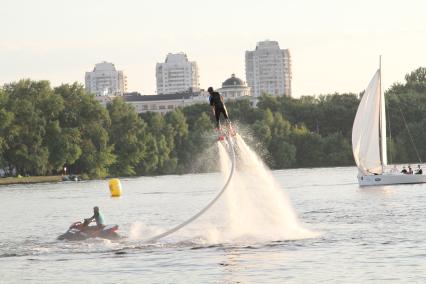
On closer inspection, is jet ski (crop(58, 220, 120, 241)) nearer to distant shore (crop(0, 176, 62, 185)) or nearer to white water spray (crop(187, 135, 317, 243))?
white water spray (crop(187, 135, 317, 243))

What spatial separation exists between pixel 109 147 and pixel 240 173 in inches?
5274

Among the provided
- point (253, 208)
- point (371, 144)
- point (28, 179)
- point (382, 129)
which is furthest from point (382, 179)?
point (28, 179)

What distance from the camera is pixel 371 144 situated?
117562 mm

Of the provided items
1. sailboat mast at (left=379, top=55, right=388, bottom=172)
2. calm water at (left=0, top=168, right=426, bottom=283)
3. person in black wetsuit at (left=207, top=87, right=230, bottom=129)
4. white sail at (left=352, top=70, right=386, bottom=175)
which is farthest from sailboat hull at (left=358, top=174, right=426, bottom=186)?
person in black wetsuit at (left=207, top=87, right=230, bottom=129)

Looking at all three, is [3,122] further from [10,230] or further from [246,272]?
[246,272]

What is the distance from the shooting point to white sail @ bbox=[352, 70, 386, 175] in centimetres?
11756

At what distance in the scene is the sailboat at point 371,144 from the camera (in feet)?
386

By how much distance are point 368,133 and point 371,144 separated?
143 centimetres

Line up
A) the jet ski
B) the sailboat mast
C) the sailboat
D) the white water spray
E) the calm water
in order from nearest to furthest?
the calm water < the white water spray < the jet ski < the sailboat < the sailboat mast

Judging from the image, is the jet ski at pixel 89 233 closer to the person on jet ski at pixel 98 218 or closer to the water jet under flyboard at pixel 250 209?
the person on jet ski at pixel 98 218

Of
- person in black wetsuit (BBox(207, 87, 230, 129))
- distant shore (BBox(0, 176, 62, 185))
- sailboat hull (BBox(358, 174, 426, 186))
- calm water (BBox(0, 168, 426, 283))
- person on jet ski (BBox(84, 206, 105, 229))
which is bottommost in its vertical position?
calm water (BBox(0, 168, 426, 283))

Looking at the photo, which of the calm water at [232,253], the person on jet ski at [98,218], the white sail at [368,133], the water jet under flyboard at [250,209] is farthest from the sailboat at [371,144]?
the person on jet ski at [98,218]

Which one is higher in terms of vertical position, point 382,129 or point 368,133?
point 382,129

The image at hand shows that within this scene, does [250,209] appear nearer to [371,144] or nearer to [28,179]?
[371,144]
